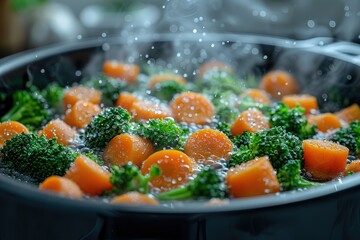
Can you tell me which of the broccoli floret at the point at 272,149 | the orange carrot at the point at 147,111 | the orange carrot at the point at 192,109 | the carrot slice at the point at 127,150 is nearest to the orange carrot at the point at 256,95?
the orange carrot at the point at 192,109

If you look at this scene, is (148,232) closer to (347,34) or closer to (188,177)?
(188,177)

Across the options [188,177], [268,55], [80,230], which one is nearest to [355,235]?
[188,177]

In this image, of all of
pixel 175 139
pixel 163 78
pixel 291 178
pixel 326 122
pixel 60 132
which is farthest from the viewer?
pixel 163 78

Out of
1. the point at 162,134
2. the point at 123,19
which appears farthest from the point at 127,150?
the point at 123,19

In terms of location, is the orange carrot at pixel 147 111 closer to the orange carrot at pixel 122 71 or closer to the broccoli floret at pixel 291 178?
the orange carrot at pixel 122 71

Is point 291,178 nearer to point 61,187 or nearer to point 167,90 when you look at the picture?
point 61,187

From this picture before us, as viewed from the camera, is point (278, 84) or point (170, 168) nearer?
point (170, 168)
